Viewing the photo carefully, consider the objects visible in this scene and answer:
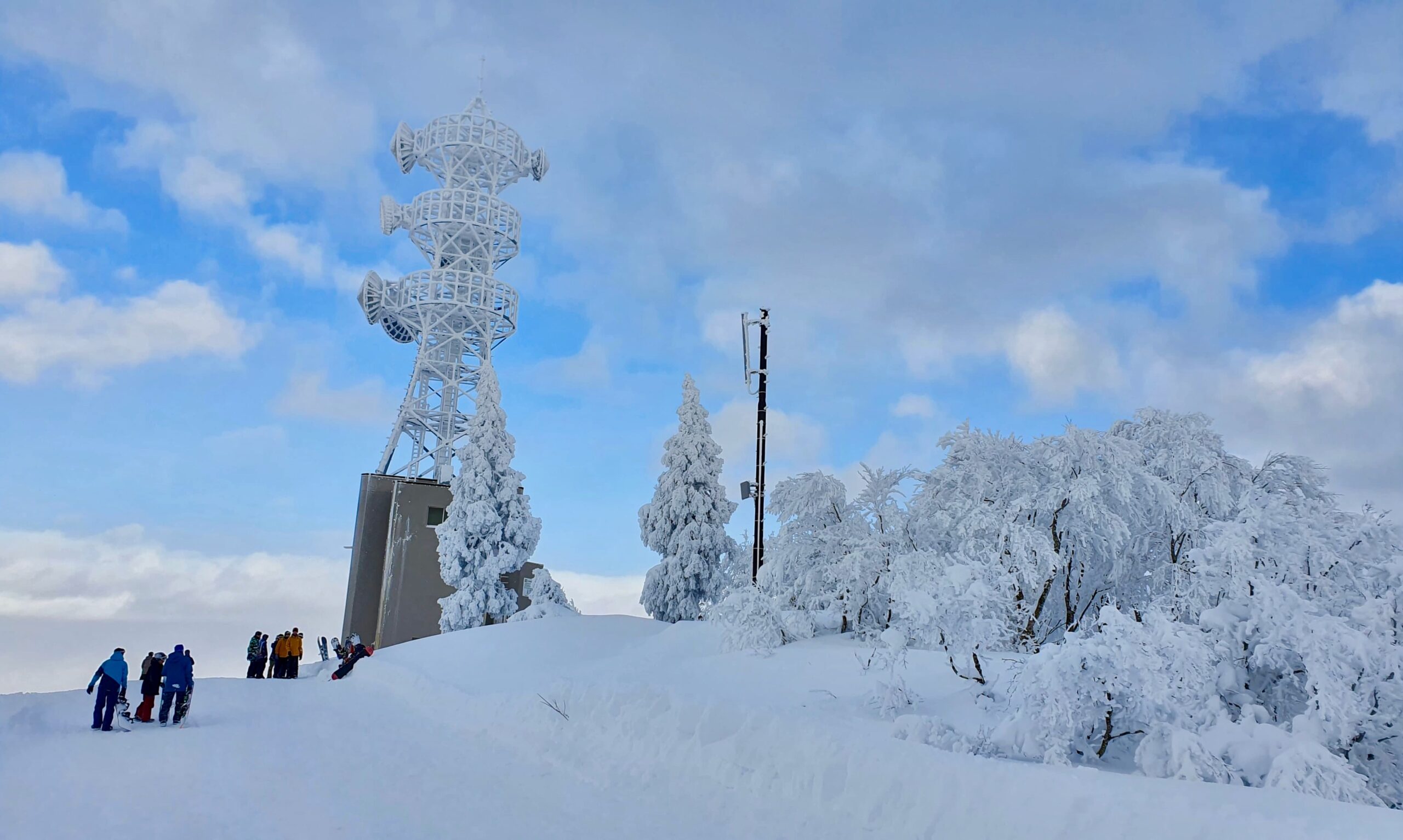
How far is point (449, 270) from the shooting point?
48656 mm

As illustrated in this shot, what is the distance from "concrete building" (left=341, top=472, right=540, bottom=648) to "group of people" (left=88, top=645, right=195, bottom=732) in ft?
77.2

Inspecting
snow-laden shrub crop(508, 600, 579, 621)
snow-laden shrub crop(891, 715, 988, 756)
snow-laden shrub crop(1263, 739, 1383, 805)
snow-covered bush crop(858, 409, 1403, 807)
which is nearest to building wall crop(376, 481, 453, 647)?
snow-laden shrub crop(508, 600, 579, 621)

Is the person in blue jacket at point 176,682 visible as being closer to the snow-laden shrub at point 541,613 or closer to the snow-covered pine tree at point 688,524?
the snow-laden shrub at point 541,613

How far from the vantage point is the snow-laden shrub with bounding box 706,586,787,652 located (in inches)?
757

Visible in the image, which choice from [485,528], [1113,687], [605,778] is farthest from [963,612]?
[485,528]

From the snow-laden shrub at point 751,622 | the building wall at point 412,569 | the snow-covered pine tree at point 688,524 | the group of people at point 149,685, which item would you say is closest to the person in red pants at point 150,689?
the group of people at point 149,685

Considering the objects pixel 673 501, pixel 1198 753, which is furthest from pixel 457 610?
pixel 1198 753

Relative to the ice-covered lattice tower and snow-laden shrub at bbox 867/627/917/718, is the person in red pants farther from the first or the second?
the ice-covered lattice tower

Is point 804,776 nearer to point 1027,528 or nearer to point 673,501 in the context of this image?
point 1027,528

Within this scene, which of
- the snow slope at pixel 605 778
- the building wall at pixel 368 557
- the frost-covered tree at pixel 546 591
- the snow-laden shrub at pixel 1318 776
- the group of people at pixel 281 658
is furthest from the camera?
the building wall at pixel 368 557

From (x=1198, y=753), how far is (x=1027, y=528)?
567cm

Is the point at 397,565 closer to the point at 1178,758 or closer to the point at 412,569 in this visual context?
the point at 412,569

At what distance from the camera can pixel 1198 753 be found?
8594mm

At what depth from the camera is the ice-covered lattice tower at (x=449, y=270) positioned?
47.8 metres
